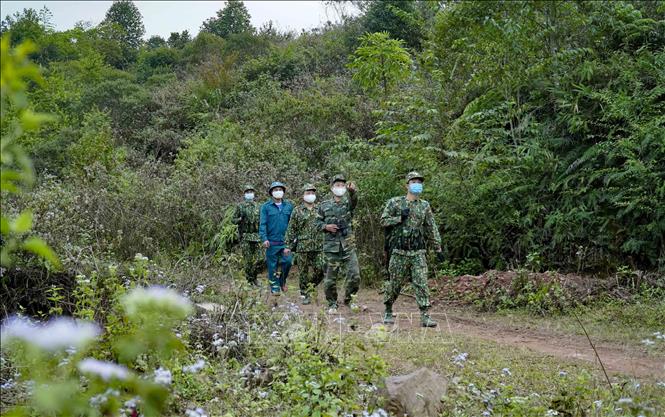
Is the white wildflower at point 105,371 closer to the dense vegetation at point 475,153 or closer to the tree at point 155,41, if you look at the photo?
the dense vegetation at point 475,153

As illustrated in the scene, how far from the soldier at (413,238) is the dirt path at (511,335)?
1.68 feet

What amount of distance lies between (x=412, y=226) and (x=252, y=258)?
4849mm

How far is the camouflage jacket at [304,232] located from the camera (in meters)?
12.8

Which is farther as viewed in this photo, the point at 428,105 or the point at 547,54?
the point at 428,105

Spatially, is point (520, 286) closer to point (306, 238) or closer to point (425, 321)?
point (425, 321)

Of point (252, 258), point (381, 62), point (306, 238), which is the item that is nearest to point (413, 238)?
point (306, 238)

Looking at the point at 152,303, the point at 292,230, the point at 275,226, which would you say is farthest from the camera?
the point at 275,226

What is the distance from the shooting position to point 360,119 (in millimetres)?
21891

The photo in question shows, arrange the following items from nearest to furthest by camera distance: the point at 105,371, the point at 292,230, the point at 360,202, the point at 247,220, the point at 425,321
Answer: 1. the point at 105,371
2. the point at 425,321
3. the point at 292,230
4. the point at 247,220
5. the point at 360,202

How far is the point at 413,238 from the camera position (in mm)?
9961

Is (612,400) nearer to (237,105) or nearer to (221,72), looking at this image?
(237,105)

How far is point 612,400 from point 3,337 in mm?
5326

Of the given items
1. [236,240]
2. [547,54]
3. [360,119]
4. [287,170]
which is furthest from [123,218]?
[547,54]

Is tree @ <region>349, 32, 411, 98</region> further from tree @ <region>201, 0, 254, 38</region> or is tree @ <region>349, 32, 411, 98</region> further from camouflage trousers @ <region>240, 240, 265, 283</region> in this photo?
tree @ <region>201, 0, 254, 38</region>
